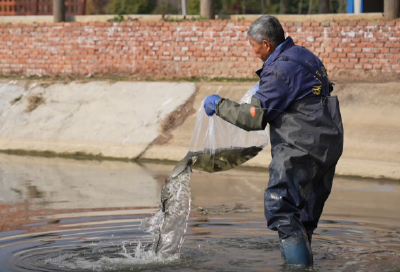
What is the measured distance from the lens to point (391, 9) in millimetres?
13938

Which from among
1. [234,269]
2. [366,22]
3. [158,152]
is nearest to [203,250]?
[234,269]

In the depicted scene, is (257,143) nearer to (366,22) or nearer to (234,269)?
(234,269)

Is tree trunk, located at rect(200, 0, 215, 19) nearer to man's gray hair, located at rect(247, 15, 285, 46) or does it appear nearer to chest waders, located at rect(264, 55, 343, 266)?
man's gray hair, located at rect(247, 15, 285, 46)

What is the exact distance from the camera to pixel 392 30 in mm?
13664

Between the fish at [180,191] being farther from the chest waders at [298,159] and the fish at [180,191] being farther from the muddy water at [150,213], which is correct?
the chest waders at [298,159]

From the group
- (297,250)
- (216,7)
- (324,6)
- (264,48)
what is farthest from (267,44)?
(216,7)

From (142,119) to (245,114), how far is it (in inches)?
319

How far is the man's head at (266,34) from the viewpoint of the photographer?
5.57 meters

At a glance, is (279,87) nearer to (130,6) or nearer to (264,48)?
(264,48)

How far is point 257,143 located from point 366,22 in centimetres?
806

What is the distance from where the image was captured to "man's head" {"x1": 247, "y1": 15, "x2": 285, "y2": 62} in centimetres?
557

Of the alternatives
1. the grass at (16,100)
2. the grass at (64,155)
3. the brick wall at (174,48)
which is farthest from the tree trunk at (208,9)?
the grass at (64,155)

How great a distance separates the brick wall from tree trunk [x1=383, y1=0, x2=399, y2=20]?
305 millimetres

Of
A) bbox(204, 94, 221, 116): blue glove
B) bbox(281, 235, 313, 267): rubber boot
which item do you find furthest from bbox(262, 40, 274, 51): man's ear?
bbox(281, 235, 313, 267): rubber boot
